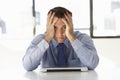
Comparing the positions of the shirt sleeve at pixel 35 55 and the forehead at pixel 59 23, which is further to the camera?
the forehead at pixel 59 23

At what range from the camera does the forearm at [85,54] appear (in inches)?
74.6

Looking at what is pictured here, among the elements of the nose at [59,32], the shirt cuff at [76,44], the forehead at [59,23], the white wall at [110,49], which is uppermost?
the forehead at [59,23]

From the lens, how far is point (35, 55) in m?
1.88

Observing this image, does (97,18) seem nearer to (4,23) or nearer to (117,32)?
(117,32)

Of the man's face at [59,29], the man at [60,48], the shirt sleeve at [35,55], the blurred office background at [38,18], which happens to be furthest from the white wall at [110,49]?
the shirt sleeve at [35,55]

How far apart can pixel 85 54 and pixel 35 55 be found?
374 millimetres

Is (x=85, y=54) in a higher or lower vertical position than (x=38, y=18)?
lower

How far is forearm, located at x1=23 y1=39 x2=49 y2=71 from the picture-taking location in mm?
1869

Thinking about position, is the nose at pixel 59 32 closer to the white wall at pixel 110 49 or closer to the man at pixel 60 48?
the man at pixel 60 48

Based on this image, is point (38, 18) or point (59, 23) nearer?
point (59, 23)

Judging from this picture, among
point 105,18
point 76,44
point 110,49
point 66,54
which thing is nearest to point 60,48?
point 66,54

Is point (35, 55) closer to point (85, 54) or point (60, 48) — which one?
point (60, 48)

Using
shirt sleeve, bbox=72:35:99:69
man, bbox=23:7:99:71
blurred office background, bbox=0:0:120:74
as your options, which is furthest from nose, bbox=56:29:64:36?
blurred office background, bbox=0:0:120:74

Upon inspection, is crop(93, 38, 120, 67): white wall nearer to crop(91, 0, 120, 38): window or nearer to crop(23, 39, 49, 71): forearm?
crop(91, 0, 120, 38): window
